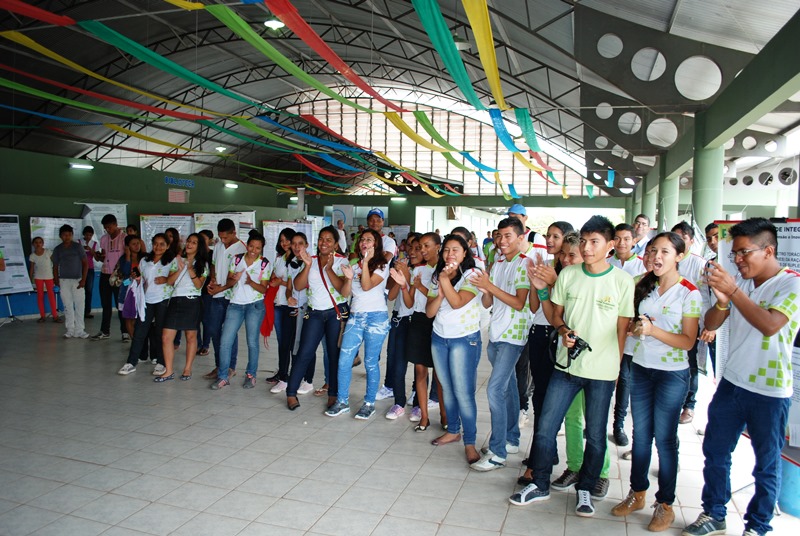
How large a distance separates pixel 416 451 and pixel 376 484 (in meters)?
0.57

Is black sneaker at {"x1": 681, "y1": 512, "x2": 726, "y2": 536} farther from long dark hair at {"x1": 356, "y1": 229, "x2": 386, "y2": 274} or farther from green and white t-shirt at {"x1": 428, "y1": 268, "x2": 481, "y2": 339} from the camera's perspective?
long dark hair at {"x1": 356, "y1": 229, "x2": 386, "y2": 274}

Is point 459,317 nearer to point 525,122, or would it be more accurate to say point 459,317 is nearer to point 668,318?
point 668,318

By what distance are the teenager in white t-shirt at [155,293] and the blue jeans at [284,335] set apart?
1.09 m

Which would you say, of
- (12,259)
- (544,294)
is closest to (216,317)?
(544,294)

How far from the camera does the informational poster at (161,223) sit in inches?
433

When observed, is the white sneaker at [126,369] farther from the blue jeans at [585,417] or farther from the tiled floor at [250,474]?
the blue jeans at [585,417]

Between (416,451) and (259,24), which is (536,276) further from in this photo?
(259,24)

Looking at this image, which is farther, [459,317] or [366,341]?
[366,341]

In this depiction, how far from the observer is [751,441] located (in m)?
2.60

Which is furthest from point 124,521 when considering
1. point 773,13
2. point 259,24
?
point 259,24

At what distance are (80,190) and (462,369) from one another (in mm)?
10762

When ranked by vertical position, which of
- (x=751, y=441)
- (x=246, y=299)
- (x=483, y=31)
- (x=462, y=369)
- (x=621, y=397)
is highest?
(x=483, y=31)

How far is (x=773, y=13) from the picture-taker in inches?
218

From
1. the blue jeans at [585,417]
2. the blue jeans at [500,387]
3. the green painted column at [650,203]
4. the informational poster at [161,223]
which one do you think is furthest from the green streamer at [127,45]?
the green painted column at [650,203]
